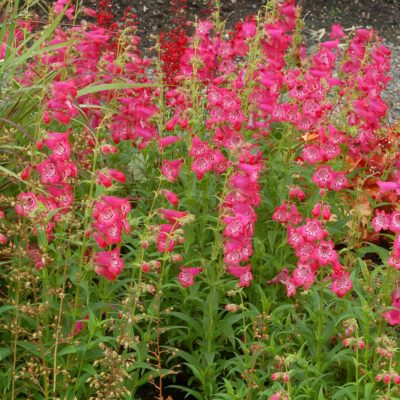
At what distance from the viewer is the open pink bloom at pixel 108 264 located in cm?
377

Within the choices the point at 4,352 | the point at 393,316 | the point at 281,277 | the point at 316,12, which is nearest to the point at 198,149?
the point at 281,277

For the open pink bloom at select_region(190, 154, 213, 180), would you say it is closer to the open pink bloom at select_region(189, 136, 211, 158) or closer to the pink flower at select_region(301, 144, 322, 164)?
the open pink bloom at select_region(189, 136, 211, 158)

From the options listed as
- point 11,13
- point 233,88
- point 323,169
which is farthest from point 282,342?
point 11,13

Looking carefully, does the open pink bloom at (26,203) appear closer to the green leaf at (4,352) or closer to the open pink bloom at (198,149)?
the green leaf at (4,352)

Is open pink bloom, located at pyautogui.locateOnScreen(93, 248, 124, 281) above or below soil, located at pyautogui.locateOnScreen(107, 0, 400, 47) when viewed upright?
above

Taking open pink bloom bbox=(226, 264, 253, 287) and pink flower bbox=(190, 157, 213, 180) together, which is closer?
open pink bloom bbox=(226, 264, 253, 287)

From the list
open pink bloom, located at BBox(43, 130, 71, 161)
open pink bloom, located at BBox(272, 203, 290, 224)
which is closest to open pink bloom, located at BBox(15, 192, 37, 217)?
open pink bloom, located at BBox(43, 130, 71, 161)

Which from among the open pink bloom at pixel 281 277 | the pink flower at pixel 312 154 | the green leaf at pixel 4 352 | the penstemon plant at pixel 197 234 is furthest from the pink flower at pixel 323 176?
the green leaf at pixel 4 352

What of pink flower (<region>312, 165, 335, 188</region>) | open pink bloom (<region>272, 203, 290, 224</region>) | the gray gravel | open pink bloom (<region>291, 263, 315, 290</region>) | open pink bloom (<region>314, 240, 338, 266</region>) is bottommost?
the gray gravel

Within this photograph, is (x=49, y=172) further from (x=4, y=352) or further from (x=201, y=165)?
(x=201, y=165)

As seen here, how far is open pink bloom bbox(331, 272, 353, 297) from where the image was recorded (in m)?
4.12

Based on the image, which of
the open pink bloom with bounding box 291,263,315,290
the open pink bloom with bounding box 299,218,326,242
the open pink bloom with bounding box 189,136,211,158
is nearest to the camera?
the open pink bloom with bounding box 299,218,326,242

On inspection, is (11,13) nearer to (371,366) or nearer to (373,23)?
(371,366)

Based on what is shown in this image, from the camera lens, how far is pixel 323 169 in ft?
14.6
